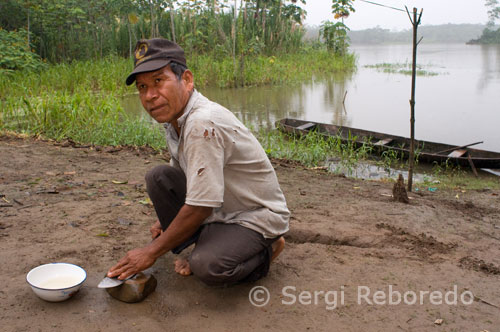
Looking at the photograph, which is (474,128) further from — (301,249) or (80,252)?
(80,252)

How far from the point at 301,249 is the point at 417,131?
592 centimetres

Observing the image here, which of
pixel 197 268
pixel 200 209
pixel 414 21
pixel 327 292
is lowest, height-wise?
pixel 327 292

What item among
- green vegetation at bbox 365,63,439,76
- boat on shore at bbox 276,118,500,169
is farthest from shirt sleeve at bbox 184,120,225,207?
green vegetation at bbox 365,63,439,76

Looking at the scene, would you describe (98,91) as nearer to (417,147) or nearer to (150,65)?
(417,147)

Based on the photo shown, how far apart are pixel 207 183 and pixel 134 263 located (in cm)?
48

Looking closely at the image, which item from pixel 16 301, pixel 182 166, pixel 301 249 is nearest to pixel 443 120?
pixel 301 249

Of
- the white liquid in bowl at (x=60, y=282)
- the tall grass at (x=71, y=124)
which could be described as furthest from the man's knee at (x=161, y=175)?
the tall grass at (x=71, y=124)

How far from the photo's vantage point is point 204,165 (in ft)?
6.06

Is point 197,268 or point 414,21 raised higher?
point 414,21

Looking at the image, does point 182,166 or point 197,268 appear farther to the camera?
point 182,166

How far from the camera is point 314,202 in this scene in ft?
11.6

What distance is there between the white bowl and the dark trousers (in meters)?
0.46

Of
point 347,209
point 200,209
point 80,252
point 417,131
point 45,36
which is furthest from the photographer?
point 45,36

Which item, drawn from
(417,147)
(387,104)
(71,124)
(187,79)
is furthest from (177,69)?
(387,104)
